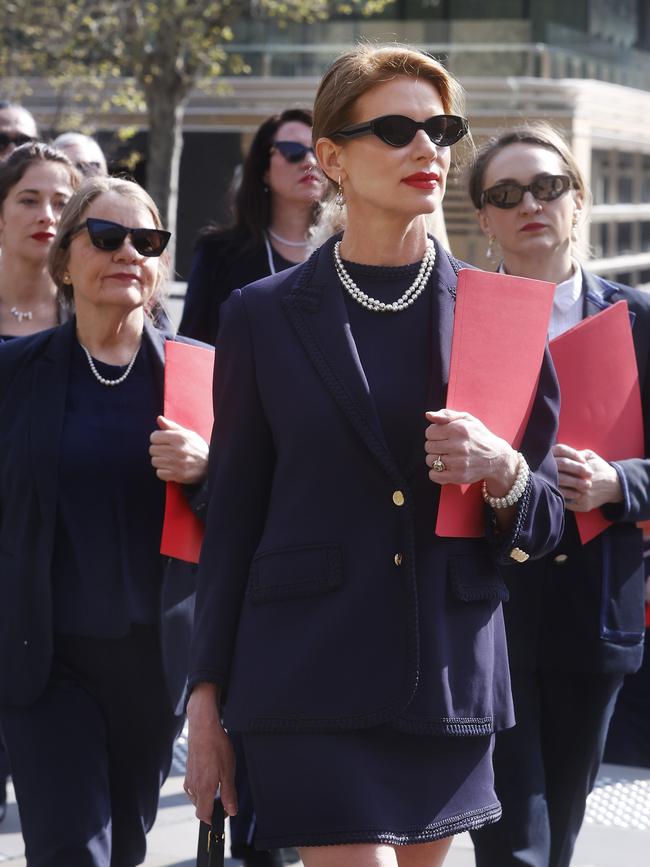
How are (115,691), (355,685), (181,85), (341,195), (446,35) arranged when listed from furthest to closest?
(446,35)
(181,85)
(115,691)
(341,195)
(355,685)

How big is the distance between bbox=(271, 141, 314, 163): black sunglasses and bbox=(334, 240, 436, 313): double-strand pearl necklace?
11.5ft

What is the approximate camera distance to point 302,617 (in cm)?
290

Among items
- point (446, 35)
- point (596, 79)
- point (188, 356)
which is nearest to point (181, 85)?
point (446, 35)

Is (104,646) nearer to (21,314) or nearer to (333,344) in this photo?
(333,344)

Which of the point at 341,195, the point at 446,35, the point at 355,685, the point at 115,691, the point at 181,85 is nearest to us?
the point at 355,685

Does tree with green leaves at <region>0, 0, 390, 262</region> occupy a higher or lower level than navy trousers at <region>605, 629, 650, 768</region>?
higher

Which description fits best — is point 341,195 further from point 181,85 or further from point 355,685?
point 181,85

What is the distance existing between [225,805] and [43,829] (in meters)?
1.05

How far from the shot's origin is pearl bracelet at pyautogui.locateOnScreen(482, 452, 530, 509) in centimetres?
290

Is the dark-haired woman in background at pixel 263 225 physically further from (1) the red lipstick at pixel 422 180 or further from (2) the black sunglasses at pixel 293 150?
(1) the red lipstick at pixel 422 180

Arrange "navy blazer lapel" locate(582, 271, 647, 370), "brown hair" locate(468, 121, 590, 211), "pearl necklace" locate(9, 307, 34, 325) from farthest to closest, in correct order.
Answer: "pearl necklace" locate(9, 307, 34, 325)
"brown hair" locate(468, 121, 590, 211)
"navy blazer lapel" locate(582, 271, 647, 370)

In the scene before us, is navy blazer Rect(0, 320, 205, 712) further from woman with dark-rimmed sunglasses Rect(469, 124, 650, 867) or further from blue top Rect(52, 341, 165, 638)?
woman with dark-rimmed sunglasses Rect(469, 124, 650, 867)

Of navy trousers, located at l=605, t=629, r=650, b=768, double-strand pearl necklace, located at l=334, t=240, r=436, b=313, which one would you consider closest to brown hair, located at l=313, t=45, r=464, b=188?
double-strand pearl necklace, located at l=334, t=240, r=436, b=313

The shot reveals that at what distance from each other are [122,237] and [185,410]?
0.56 m
